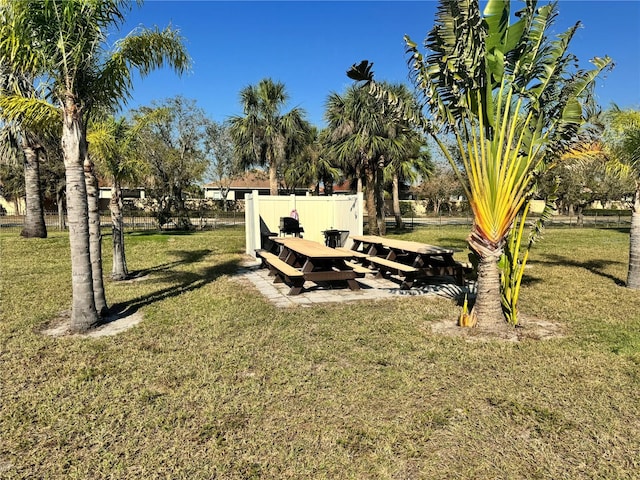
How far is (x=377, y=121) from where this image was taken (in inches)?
673

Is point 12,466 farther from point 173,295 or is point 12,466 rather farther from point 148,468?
point 173,295

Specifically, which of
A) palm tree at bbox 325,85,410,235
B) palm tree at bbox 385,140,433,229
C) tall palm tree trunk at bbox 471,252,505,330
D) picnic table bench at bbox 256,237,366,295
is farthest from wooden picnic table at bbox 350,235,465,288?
palm tree at bbox 385,140,433,229

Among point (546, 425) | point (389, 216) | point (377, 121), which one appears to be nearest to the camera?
point (546, 425)

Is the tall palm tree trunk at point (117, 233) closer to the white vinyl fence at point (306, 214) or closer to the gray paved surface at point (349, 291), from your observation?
the gray paved surface at point (349, 291)

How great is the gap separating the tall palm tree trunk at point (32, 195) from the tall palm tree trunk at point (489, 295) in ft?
58.6

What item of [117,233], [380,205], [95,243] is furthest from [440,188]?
[95,243]

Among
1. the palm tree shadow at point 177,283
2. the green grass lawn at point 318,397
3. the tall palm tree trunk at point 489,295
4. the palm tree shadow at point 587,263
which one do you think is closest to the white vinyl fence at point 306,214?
the palm tree shadow at point 177,283

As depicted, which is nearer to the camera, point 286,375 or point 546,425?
point 546,425

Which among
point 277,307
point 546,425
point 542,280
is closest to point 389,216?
point 542,280

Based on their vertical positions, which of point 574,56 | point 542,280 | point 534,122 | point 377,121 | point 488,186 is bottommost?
point 542,280

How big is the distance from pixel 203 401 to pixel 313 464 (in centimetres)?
125

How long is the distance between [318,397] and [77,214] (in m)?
3.81

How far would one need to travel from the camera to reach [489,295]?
17.3 feet

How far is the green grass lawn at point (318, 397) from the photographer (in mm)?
2670
